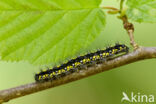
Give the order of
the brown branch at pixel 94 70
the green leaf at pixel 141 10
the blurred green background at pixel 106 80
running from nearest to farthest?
the green leaf at pixel 141 10 → the brown branch at pixel 94 70 → the blurred green background at pixel 106 80

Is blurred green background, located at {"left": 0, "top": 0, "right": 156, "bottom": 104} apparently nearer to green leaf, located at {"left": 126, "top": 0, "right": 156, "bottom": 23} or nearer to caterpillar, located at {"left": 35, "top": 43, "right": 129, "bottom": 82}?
caterpillar, located at {"left": 35, "top": 43, "right": 129, "bottom": 82}

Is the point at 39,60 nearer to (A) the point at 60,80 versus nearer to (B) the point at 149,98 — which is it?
(A) the point at 60,80

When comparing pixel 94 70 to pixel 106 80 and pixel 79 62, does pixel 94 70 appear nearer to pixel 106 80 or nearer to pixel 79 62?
pixel 79 62

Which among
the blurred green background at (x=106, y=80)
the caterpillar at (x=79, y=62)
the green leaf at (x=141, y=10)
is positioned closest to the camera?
the green leaf at (x=141, y=10)

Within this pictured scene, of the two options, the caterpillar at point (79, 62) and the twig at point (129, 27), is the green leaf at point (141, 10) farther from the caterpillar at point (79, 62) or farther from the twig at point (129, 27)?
the caterpillar at point (79, 62)

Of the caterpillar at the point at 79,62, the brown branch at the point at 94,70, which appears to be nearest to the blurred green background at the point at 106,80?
the caterpillar at the point at 79,62
